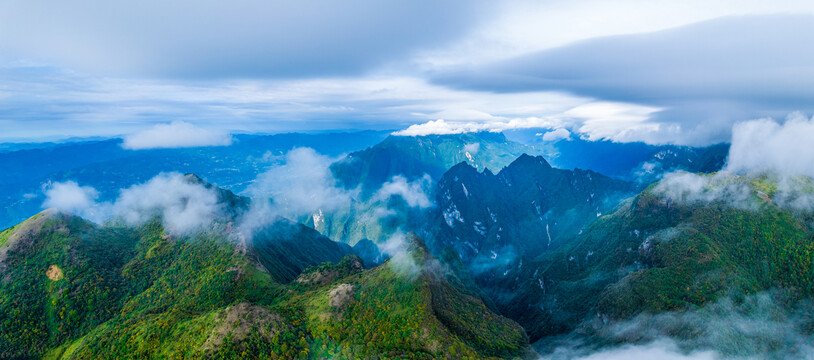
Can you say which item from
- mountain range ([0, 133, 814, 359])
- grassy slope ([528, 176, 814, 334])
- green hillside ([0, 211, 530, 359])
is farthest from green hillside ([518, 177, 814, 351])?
green hillside ([0, 211, 530, 359])

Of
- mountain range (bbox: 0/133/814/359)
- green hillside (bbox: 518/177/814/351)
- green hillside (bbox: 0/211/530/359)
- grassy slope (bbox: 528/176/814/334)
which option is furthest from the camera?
grassy slope (bbox: 528/176/814/334)

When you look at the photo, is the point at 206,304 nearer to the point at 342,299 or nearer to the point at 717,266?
the point at 342,299

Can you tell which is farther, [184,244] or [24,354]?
[184,244]

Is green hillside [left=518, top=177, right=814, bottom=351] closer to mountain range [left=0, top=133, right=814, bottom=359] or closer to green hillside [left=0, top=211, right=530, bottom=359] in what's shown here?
mountain range [left=0, top=133, right=814, bottom=359]

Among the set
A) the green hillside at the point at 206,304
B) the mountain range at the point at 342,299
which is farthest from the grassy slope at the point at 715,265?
the green hillside at the point at 206,304

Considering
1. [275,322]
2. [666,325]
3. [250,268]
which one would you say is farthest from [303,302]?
[666,325]

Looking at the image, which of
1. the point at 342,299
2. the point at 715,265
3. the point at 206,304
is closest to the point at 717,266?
the point at 715,265

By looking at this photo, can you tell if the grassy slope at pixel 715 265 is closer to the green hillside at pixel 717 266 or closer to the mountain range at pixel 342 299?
the green hillside at pixel 717 266

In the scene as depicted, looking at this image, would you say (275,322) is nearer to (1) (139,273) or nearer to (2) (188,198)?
(1) (139,273)

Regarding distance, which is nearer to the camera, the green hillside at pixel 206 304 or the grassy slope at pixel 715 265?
the green hillside at pixel 206 304

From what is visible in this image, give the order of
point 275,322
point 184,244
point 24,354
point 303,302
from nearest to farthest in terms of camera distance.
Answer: point 275,322, point 24,354, point 303,302, point 184,244

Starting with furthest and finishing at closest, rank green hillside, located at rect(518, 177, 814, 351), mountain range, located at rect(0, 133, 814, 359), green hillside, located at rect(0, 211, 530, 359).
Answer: green hillside, located at rect(518, 177, 814, 351) → mountain range, located at rect(0, 133, 814, 359) → green hillside, located at rect(0, 211, 530, 359)
